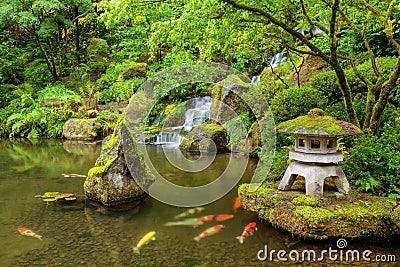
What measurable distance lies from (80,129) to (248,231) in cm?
1187

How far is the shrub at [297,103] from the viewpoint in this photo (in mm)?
8758

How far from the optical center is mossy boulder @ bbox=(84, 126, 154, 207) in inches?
276

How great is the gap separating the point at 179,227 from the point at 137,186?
1.61 meters

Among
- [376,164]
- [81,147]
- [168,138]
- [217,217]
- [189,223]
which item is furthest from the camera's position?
[168,138]

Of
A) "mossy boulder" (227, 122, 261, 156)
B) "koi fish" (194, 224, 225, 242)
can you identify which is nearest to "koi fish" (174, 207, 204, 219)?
"koi fish" (194, 224, 225, 242)

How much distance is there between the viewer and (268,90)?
481 inches

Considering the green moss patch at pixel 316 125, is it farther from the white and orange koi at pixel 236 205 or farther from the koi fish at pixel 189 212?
the koi fish at pixel 189 212

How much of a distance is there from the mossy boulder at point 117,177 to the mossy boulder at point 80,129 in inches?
342

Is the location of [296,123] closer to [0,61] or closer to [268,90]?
[268,90]

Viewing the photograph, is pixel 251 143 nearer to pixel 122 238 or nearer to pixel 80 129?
pixel 122 238

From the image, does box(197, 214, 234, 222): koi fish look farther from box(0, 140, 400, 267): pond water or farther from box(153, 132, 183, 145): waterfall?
box(153, 132, 183, 145): waterfall

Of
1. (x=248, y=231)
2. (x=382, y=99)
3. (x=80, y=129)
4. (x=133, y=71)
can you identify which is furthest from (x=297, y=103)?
(x=133, y=71)

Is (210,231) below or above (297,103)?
below
